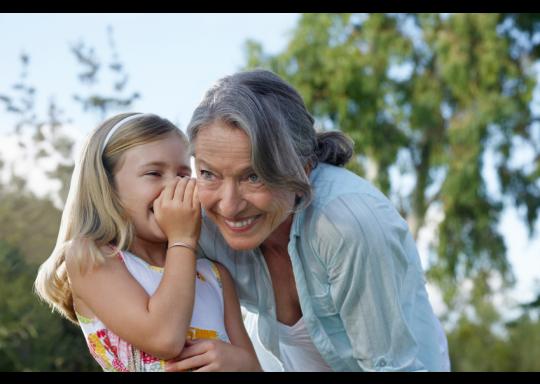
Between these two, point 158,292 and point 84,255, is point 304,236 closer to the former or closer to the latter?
point 158,292

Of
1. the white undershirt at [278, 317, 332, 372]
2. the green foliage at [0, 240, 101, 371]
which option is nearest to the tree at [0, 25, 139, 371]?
the green foliage at [0, 240, 101, 371]

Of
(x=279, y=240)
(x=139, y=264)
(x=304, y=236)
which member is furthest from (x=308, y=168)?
(x=139, y=264)

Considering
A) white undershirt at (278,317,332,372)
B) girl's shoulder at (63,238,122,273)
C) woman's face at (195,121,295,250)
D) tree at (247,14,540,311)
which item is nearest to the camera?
woman's face at (195,121,295,250)

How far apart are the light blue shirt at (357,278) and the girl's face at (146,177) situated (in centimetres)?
31

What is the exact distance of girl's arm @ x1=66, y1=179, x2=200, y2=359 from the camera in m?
2.74

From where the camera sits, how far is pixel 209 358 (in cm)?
281

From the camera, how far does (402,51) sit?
1562cm

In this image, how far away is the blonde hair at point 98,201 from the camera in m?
2.98

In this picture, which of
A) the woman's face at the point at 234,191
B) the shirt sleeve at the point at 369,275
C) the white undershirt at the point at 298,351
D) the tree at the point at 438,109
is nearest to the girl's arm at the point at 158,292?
the woman's face at the point at 234,191

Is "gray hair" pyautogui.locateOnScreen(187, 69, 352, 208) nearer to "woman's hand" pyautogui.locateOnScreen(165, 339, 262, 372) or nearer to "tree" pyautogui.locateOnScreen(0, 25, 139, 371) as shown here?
"woman's hand" pyautogui.locateOnScreen(165, 339, 262, 372)

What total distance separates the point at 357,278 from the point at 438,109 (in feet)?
43.2

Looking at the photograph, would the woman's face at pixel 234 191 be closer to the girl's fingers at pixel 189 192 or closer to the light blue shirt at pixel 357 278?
the girl's fingers at pixel 189 192
